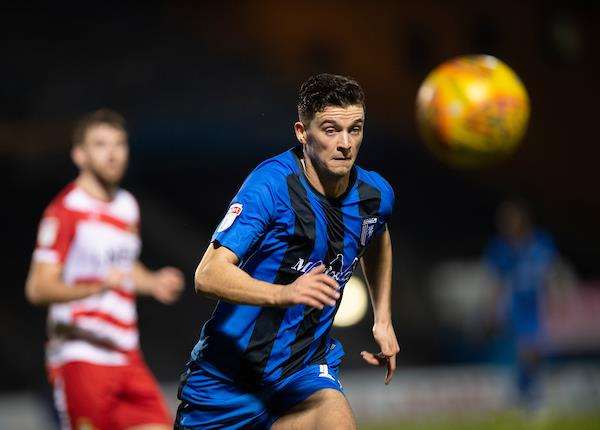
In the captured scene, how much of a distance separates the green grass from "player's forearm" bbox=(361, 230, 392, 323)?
5.17 m

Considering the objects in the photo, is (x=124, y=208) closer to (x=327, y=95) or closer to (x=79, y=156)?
(x=79, y=156)

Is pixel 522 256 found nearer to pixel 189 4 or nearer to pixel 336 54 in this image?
pixel 336 54

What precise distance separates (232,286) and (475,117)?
8.44 ft

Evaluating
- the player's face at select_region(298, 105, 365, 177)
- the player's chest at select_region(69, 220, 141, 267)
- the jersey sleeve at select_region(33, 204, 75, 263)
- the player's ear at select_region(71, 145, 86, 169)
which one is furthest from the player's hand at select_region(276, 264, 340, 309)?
the player's ear at select_region(71, 145, 86, 169)

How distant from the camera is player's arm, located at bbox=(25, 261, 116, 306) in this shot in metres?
6.07

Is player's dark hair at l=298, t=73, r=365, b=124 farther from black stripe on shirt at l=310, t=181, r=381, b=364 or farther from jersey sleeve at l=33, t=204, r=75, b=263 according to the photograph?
jersey sleeve at l=33, t=204, r=75, b=263

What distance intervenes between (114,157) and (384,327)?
8.41 feet

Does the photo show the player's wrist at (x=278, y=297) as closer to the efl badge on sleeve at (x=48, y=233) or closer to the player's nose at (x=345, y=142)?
the player's nose at (x=345, y=142)

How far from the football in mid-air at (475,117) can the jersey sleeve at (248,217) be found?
2017mm

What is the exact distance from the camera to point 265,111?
55.6ft

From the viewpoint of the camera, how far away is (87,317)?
645cm

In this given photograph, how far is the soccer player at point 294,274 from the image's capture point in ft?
14.4

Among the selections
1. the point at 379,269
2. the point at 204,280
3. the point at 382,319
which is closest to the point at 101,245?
the point at 379,269

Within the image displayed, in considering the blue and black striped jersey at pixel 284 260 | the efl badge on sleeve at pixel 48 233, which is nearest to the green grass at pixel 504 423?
the efl badge on sleeve at pixel 48 233
